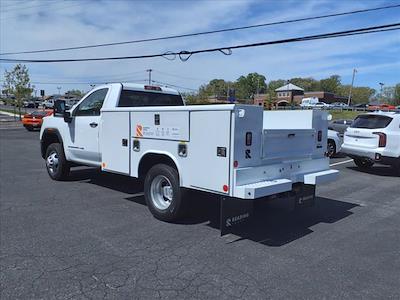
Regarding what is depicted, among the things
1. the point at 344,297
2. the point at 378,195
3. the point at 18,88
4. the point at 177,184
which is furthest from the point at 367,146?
the point at 18,88

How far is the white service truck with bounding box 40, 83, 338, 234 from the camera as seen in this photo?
16.3 ft

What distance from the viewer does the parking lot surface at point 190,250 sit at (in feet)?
12.9

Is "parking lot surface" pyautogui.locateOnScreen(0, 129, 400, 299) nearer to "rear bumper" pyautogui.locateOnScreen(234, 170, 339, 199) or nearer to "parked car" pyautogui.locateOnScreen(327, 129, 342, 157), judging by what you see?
"rear bumper" pyautogui.locateOnScreen(234, 170, 339, 199)

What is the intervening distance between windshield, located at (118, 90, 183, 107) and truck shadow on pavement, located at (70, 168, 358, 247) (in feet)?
6.01

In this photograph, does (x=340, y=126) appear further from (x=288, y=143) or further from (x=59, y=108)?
(x=288, y=143)

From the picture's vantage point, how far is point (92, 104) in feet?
26.4

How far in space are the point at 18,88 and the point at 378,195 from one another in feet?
140

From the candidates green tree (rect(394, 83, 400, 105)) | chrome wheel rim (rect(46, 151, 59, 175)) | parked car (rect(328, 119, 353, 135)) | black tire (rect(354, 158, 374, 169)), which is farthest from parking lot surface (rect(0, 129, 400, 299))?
green tree (rect(394, 83, 400, 105))

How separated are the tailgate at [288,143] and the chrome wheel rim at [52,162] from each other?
5.73 meters

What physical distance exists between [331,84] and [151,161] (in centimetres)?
16093

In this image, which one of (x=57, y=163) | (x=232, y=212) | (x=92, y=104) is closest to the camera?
(x=232, y=212)

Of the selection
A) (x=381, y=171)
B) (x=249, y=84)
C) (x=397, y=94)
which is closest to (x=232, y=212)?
(x=381, y=171)

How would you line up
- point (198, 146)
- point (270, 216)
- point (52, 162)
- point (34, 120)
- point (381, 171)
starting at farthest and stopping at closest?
point (34, 120) < point (381, 171) < point (52, 162) < point (270, 216) < point (198, 146)

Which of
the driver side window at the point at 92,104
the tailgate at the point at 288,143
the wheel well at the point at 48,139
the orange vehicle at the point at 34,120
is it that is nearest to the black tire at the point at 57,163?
the wheel well at the point at 48,139
